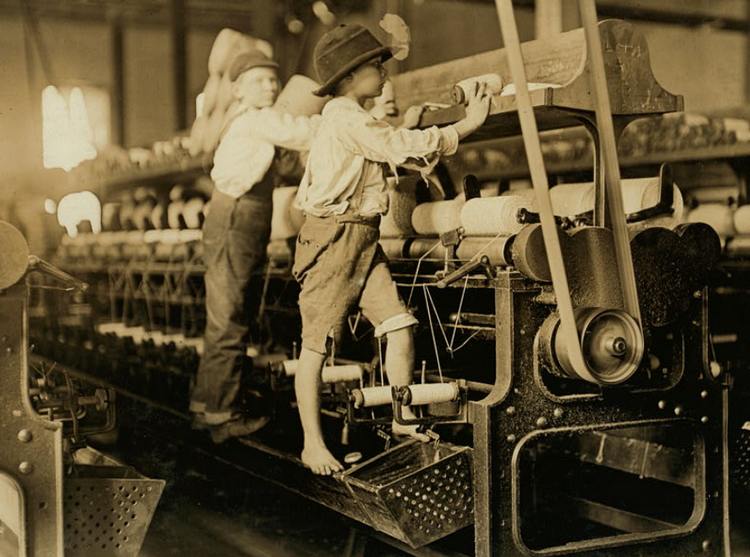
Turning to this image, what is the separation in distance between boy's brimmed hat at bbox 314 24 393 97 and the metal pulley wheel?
106 cm

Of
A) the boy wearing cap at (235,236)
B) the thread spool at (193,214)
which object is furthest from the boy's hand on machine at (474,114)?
the thread spool at (193,214)

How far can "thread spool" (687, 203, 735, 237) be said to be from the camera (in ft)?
14.7

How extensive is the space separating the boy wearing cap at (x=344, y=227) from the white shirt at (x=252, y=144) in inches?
27.0

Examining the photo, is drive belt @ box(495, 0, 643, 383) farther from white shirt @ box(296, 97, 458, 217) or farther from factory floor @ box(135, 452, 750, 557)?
factory floor @ box(135, 452, 750, 557)

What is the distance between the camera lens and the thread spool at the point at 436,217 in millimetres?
3795

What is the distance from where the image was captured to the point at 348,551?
3.76 meters

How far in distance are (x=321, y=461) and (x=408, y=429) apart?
32 centimetres

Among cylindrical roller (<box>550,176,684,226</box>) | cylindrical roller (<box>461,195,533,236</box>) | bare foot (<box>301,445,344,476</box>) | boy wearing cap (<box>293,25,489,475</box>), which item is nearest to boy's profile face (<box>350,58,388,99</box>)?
boy wearing cap (<box>293,25,489,475</box>)

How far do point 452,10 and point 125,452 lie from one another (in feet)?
21.4

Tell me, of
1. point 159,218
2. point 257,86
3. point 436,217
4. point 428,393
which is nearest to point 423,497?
point 428,393

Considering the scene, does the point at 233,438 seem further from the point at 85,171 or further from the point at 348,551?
the point at 85,171

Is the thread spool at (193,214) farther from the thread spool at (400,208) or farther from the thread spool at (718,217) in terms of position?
the thread spool at (718,217)

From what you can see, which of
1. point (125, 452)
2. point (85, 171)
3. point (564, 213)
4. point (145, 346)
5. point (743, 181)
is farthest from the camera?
Answer: point (85, 171)

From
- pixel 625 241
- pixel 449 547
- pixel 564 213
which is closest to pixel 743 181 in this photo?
pixel 564 213
